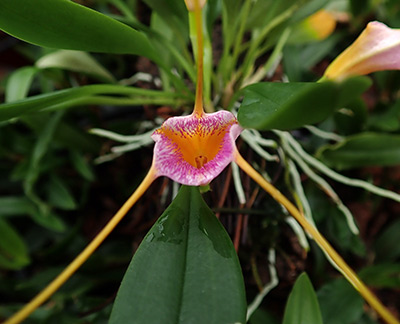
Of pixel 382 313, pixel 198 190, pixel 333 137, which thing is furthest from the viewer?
pixel 333 137

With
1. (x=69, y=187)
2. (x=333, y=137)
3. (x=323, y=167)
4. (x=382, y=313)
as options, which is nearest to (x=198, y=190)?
(x=382, y=313)

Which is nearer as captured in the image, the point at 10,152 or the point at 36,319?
the point at 36,319

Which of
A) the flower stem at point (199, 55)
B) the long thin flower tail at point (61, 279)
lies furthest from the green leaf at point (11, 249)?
the flower stem at point (199, 55)

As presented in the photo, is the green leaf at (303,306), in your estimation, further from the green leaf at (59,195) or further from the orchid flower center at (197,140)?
the green leaf at (59,195)

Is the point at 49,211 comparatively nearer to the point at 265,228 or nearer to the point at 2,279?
the point at 2,279

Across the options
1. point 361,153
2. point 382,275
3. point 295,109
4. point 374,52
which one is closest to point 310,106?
point 295,109

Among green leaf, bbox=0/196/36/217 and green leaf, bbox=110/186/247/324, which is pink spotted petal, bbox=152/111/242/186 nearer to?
green leaf, bbox=110/186/247/324

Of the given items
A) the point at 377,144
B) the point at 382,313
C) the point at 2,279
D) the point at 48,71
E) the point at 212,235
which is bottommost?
the point at 382,313
